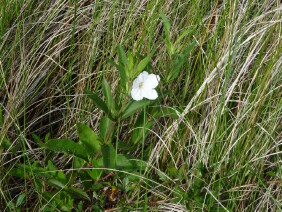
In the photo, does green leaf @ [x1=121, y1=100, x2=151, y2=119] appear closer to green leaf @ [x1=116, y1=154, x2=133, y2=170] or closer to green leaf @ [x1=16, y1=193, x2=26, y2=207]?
green leaf @ [x1=116, y1=154, x2=133, y2=170]

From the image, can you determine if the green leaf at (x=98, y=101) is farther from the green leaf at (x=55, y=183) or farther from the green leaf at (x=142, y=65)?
the green leaf at (x=55, y=183)

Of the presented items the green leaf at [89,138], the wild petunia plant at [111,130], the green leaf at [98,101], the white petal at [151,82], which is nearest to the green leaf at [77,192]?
the wild petunia plant at [111,130]

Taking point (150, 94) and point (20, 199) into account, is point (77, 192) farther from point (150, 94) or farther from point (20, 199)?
point (150, 94)

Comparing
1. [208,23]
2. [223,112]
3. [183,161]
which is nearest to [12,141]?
[183,161]

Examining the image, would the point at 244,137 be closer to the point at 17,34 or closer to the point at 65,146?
the point at 65,146

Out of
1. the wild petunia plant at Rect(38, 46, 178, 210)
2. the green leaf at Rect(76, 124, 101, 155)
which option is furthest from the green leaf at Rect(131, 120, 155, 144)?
the green leaf at Rect(76, 124, 101, 155)
